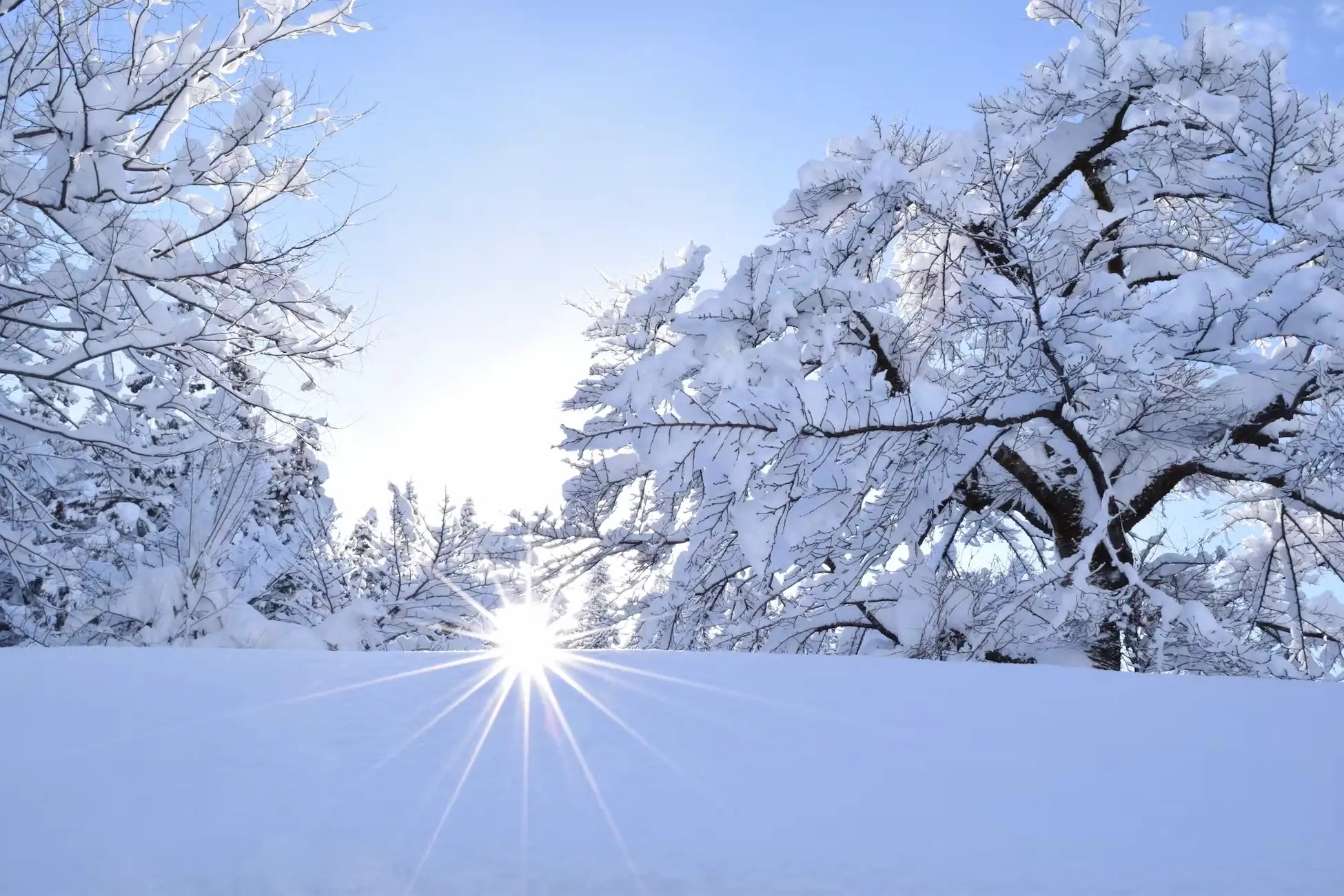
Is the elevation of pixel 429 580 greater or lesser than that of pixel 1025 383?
lesser

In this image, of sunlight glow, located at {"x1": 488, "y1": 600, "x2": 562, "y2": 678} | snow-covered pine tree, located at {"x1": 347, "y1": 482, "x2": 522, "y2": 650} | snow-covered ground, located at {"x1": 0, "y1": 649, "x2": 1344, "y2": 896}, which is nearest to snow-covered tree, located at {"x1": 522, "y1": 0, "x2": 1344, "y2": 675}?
sunlight glow, located at {"x1": 488, "y1": 600, "x2": 562, "y2": 678}

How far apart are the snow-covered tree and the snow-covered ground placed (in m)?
2.27

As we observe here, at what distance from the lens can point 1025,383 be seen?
3705 mm

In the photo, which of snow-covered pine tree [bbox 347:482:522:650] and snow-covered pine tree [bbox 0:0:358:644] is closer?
snow-covered pine tree [bbox 0:0:358:644]

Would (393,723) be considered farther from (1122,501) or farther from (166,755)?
(1122,501)

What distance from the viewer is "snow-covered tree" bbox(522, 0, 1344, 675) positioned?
11.9 feet

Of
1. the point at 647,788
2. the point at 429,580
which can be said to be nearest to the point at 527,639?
the point at 647,788

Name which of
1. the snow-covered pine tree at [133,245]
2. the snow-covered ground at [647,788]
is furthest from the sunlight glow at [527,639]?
the snow-covered pine tree at [133,245]

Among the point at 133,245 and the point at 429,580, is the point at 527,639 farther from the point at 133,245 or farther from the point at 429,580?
the point at 429,580

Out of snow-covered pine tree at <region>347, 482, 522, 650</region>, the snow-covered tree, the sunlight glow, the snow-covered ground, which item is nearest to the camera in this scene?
the snow-covered ground

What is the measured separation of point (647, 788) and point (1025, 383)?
10.8 feet

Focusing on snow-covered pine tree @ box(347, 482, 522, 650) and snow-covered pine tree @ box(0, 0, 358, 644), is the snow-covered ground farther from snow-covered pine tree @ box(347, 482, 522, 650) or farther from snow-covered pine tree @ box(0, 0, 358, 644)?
snow-covered pine tree @ box(347, 482, 522, 650)

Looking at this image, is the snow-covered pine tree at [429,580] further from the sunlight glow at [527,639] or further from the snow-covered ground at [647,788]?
the snow-covered ground at [647,788]

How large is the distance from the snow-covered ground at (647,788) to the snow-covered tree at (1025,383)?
7.46ft
